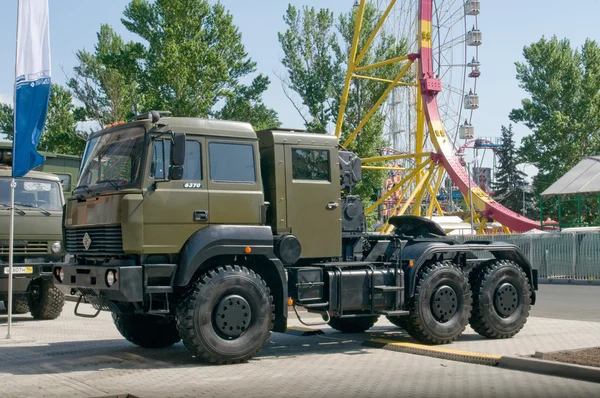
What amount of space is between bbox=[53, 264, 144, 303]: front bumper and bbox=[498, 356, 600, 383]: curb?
4398mm

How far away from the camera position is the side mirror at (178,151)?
992 cm

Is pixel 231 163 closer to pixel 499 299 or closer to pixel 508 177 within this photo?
pixel 499 299

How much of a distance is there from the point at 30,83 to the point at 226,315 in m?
5.25

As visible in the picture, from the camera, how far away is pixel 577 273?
103 feet

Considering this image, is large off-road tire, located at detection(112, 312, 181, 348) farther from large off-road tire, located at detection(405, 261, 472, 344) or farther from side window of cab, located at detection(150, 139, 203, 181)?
large off-road tire, located at detection(405, 261, 472, 344)

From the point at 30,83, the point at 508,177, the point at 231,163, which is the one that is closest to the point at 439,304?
the point at 231,163

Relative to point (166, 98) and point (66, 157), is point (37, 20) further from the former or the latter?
point (166, 98)

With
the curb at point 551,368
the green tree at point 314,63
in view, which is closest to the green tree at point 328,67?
the green tree at point 314,63

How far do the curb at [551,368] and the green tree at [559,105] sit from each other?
52363 mm

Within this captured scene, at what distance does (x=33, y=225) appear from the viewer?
52.0ft

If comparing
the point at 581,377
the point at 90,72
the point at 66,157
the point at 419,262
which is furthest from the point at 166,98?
the point at 581,377

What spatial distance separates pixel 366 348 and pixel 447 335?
116cm

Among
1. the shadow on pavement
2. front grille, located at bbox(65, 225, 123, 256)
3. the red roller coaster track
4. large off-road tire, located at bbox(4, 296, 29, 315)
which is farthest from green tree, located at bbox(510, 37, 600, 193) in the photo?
front grille, located at bbox(65, 225, 123, 256)

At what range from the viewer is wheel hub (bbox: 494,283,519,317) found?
1274 centimetres
